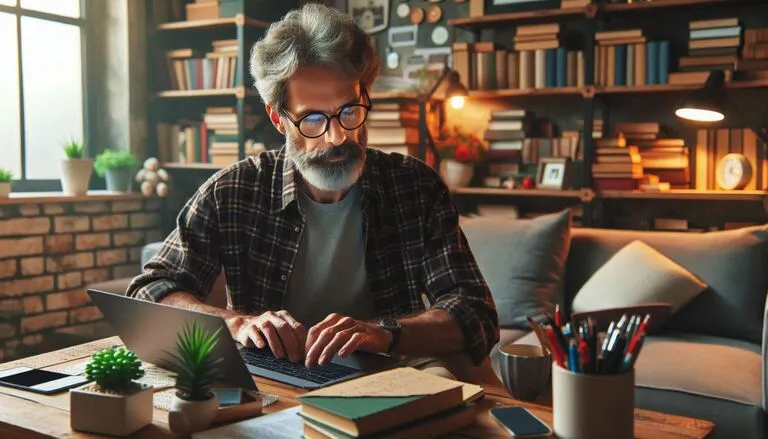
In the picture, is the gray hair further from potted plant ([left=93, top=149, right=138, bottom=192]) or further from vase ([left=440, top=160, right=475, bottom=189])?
potted plant ([left=93, top=149, right=138, bottom=192])

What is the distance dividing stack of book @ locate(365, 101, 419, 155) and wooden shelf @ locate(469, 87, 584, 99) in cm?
33

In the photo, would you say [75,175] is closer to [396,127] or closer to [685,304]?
[396,127]

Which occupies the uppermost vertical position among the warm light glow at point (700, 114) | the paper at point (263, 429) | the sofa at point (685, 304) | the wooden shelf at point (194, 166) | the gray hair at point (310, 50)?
the gray hair at point (310, 50)

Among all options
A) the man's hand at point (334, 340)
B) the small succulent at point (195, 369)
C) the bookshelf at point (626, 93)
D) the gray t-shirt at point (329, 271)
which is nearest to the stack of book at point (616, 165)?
the bookshelf at point (626, 93)

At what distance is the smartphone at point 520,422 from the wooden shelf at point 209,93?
3487 mm

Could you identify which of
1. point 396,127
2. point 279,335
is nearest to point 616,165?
point 396,127

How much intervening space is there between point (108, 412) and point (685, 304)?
7.76 ft

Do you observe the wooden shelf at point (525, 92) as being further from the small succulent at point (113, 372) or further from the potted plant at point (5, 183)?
the small succulent at point (113, 372)

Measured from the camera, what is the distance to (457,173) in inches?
161

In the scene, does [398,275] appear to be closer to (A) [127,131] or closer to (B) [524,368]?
(B) [524,368]

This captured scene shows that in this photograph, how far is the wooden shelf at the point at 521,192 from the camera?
378cm

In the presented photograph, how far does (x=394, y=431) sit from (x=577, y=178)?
317 centimetres

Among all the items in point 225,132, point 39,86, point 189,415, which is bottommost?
point 189,415

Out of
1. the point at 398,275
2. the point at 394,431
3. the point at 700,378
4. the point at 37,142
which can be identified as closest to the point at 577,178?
the point at 700,378
